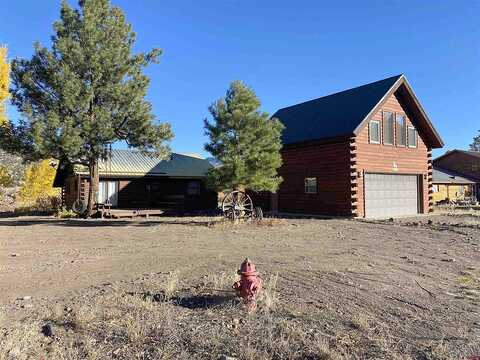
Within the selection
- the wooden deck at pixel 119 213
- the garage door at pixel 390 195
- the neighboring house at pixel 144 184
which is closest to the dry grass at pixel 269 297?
the garage door at pixel 390 195

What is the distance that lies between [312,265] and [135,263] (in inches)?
153

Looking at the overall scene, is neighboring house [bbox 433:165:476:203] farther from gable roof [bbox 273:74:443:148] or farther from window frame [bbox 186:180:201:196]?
window frame [bbox 186:180:201:196]

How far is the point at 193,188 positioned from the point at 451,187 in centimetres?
3096

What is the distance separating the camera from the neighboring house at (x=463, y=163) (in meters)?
53.4

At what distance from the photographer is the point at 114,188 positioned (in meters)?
30.0

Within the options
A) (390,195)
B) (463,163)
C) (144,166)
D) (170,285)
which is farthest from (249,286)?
(463,163)

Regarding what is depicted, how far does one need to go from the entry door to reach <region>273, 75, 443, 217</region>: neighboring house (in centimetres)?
1098

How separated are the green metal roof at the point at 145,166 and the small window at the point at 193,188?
757 mm

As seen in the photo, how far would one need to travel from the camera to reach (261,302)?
6500mm

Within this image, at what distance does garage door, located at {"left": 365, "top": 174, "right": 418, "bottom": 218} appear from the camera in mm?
24703

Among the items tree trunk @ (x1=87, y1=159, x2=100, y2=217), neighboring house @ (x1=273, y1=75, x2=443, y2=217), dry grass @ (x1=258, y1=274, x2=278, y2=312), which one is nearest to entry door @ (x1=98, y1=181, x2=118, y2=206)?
tree trunk @ (x1=87, y1=159, x2=100, y2=217)

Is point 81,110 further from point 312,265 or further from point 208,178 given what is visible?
point 312,265

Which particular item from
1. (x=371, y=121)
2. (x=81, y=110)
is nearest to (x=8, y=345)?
(x=81, y=110)

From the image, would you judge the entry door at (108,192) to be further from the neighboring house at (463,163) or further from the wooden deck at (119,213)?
the neighboring house at (463,163)
